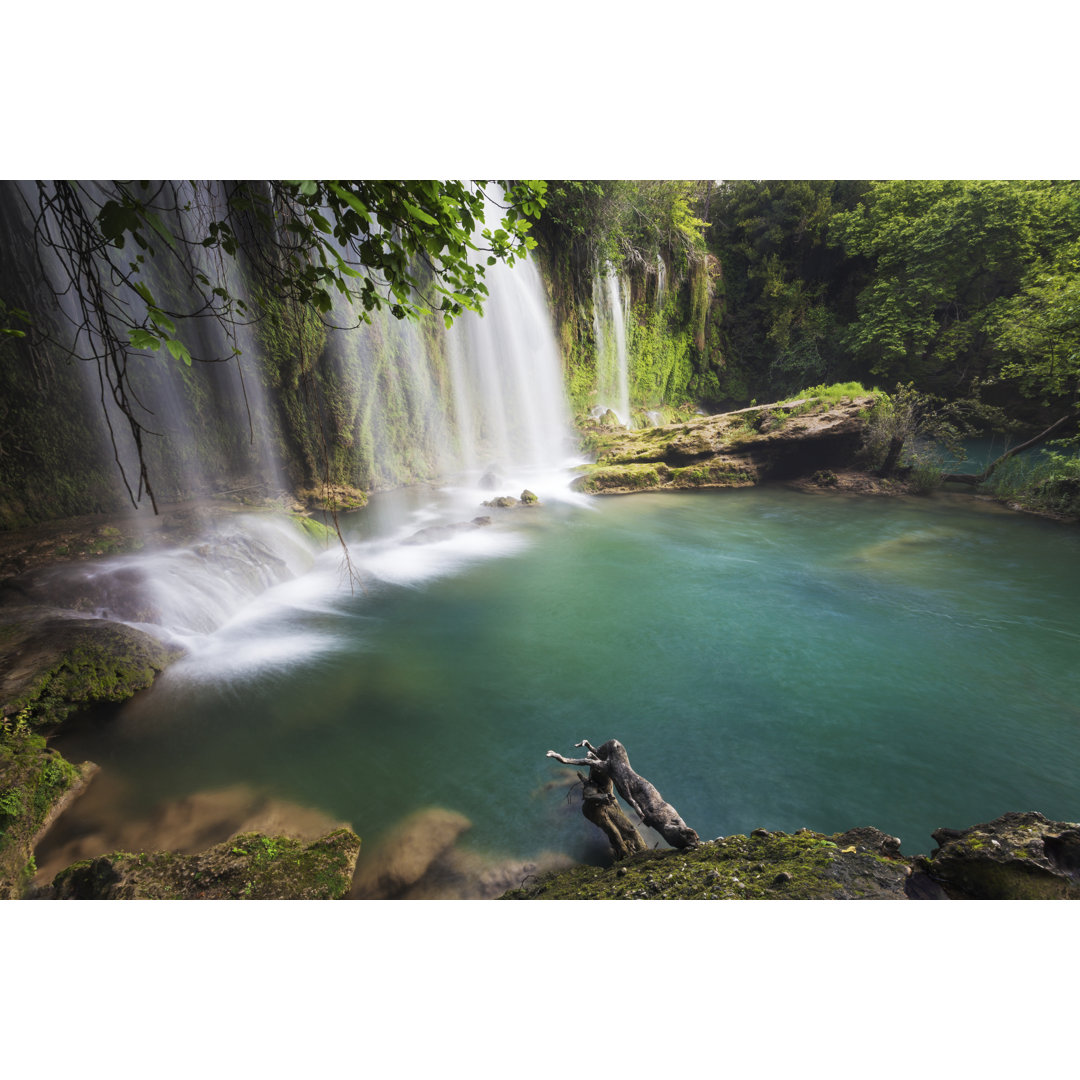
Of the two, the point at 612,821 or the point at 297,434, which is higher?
the point at 297,434

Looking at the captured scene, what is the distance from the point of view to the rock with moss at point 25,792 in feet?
6.84

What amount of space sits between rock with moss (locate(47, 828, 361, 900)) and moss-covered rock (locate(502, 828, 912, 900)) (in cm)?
83

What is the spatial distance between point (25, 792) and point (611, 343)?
39.6 feet

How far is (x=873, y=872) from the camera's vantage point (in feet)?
5.76

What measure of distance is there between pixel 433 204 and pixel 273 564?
4.34 metres

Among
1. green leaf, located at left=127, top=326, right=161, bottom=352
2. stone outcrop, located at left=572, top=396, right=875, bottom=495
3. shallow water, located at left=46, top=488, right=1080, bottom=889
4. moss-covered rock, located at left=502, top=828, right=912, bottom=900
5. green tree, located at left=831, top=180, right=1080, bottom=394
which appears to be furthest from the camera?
stone outcrop, located at left=572, top=396, right=875, bottom=495

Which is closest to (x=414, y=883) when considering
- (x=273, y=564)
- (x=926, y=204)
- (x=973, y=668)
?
(x=273, y=564)

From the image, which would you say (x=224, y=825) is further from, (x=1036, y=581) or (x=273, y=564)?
(x=1036, y=581)

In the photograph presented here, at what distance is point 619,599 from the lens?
4902mm

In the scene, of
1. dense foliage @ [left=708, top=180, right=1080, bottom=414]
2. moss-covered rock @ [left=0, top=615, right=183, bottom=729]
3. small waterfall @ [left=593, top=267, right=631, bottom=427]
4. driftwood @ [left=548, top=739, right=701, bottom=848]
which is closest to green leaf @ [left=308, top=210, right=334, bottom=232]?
driftwood @ [left=548, top=739, right=701, bottom=848]

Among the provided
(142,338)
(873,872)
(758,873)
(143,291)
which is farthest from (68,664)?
(873,872)

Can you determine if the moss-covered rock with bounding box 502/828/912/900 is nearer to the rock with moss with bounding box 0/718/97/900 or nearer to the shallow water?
the shallow water

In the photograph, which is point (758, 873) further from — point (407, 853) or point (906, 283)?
point (906, 283)

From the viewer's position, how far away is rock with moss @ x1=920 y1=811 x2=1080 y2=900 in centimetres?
173
